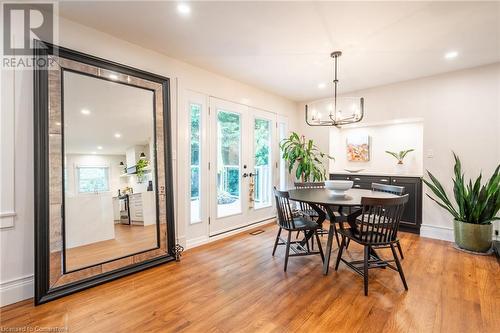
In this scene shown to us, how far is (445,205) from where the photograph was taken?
3.54 m

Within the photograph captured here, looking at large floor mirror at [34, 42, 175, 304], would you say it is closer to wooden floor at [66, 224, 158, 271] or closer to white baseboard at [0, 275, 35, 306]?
wooden floor at [66, 224, 158, 271]

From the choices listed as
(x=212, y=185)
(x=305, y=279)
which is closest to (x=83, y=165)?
(x=212, y=185)

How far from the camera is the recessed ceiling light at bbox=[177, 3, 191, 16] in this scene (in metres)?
2.05

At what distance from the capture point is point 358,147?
4.80 meters

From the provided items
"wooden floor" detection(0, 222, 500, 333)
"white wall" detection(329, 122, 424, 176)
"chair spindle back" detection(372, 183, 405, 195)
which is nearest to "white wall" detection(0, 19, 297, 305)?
"wooden floor" detection(0, 222, 500, 333)

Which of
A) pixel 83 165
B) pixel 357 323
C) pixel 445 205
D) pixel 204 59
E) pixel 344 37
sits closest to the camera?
pixel 357 323

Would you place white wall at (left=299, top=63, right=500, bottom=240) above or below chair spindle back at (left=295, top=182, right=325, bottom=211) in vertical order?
above

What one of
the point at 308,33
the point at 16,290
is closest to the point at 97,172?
the point at 16,290

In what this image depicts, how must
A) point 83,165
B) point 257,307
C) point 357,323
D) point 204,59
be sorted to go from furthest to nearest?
point 204,59, point 83,165, point 257,307, point 357,323

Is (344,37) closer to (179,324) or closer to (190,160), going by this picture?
(190,160)

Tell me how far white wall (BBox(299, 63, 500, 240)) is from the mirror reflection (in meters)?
3.98

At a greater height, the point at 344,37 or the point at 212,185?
the point at 344,37

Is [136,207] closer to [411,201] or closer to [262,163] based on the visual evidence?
[262,163]

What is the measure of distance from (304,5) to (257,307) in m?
2.55
